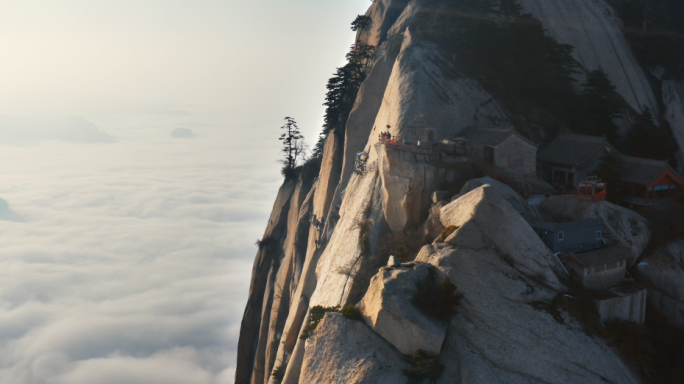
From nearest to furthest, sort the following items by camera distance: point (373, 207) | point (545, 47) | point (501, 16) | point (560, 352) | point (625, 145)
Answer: point (560, 352) < point (373, 207) < point (625, 145) < point (545, 47) < point (501, 16)

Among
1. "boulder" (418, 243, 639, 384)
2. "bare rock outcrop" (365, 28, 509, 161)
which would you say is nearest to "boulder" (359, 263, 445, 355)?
"boulder" (418, 243, 639, 384)

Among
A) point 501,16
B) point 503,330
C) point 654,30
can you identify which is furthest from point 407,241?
point 654,30

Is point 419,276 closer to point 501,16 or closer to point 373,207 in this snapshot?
point 373,207

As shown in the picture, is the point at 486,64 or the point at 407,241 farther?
the point at 486,64

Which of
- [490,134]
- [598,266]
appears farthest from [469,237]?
[490,134]

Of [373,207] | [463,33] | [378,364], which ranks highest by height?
[463,33]

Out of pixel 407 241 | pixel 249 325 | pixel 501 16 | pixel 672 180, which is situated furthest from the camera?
pixel 249 325

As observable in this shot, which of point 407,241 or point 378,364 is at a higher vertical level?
point 407,241

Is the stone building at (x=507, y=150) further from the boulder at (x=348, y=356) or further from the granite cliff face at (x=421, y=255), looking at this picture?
the boulder at (x=348, y=356)
